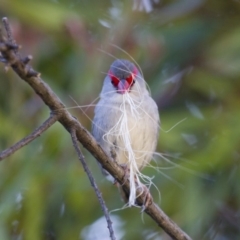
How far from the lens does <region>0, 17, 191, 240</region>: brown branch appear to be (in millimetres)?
1510

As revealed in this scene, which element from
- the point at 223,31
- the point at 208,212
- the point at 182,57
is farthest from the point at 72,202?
the point at 223,31

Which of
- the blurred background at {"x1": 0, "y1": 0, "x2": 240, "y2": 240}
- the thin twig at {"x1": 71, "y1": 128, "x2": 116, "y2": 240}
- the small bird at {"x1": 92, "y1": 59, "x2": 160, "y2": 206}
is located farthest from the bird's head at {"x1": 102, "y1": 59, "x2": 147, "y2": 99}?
the thin twig at {"x1": 71, "y1": 128, "x2": 116, "y2": 240}

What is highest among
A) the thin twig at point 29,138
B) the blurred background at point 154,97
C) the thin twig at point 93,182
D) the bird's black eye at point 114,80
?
the thin twig at point 29,138

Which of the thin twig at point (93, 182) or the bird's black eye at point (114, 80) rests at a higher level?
the thin twig at point (93, 182)

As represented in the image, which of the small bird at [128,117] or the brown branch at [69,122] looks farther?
the small bird at [128,117]

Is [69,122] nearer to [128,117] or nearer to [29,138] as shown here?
[29,138]

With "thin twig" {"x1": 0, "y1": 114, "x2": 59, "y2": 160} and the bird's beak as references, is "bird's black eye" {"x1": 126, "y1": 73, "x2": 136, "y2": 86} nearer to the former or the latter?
the bird's beak

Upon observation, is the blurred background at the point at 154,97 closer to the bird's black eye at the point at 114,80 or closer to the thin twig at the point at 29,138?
the bird's black eye at the point at 114,80

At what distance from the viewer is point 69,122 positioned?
73.7 inches

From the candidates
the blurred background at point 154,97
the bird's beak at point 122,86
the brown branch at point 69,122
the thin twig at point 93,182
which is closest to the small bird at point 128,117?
the bird's beak at point 122,86

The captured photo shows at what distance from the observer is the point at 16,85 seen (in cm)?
368

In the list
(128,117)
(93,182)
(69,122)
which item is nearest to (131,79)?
(128,117)

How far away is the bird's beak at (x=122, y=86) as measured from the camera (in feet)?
8.96

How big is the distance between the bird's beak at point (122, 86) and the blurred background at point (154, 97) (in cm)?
39
